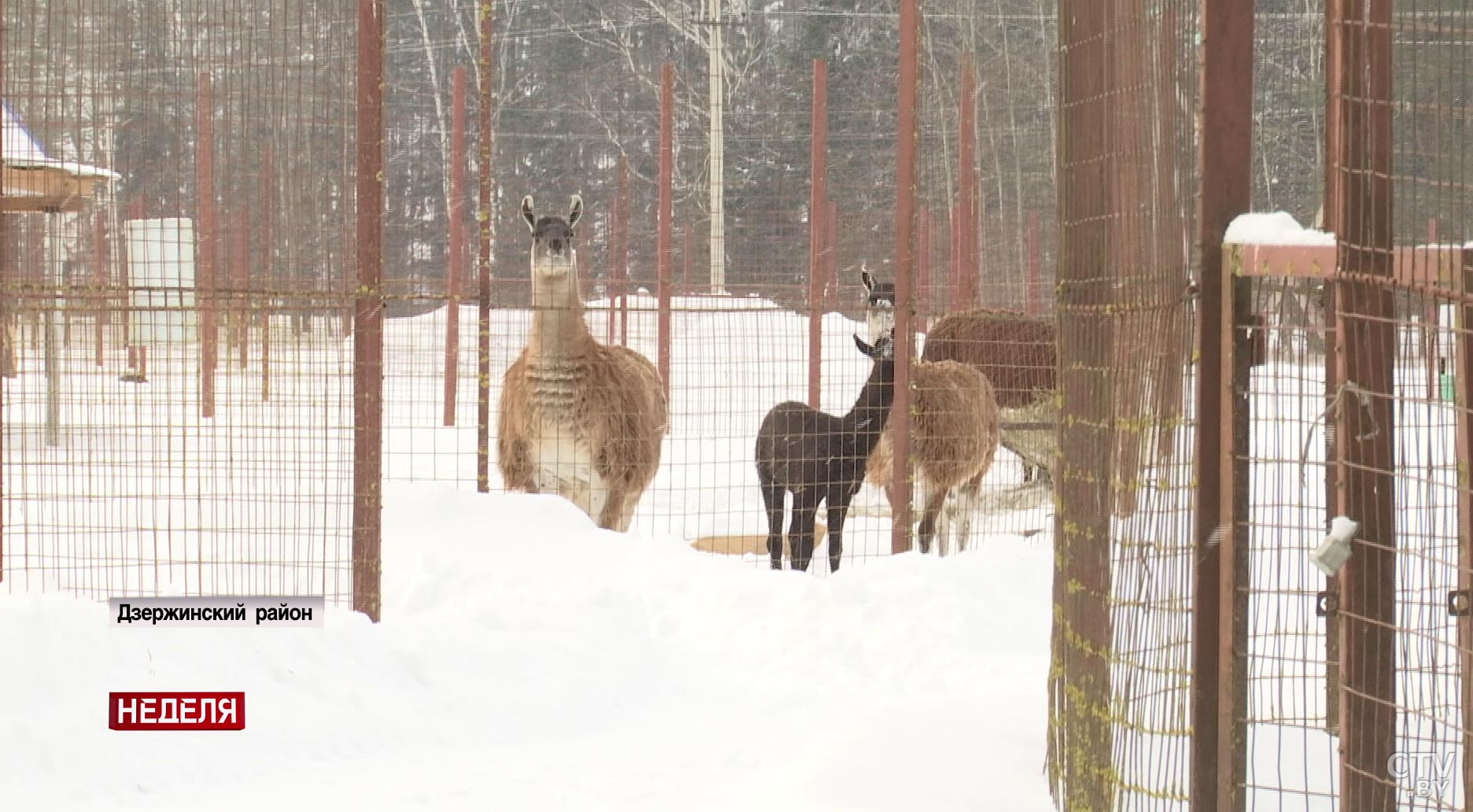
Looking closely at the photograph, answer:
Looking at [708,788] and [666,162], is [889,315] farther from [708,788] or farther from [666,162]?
[708,788]

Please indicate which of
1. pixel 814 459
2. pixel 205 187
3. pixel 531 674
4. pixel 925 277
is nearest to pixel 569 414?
pixel 814 459

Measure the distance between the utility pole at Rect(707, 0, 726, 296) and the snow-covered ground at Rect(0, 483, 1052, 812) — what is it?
4.28 metres

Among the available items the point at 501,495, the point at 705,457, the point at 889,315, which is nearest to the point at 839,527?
the point at 889,315

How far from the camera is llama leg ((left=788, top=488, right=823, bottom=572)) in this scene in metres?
8.57

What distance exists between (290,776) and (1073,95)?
9.85 ft

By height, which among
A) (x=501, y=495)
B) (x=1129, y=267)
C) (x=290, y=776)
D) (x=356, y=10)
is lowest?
(x=290, y=776)

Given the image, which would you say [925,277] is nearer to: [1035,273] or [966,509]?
[1035,273]

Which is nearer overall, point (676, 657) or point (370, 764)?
point (370, 764)

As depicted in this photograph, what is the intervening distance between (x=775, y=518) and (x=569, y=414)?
1293mm

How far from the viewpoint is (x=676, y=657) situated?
639 cm

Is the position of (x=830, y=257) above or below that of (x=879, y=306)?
above

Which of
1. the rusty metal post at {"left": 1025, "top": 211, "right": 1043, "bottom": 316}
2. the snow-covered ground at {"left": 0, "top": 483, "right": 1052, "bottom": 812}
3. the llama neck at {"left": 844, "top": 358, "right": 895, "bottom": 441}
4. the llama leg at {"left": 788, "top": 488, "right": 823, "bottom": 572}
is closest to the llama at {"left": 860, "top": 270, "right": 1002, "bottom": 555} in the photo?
the llama neck at {"left": 844, "top": 358, "right": 895, "bottom": 441}

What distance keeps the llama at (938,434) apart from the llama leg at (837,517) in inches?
9.8

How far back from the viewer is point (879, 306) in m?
8.73
